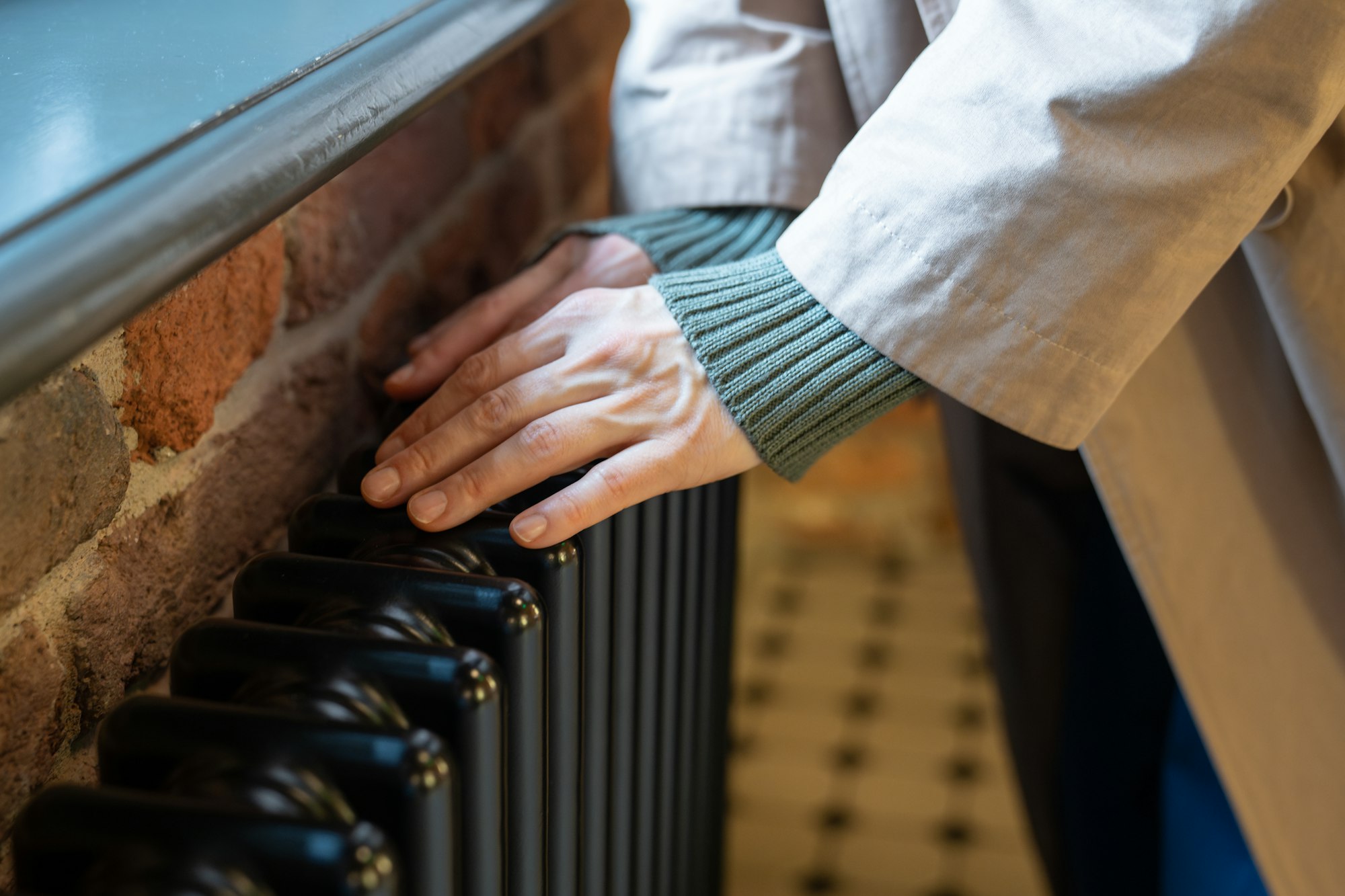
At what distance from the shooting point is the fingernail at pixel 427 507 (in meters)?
0.53

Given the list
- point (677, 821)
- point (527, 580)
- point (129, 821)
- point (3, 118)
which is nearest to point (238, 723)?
point (129, 821)

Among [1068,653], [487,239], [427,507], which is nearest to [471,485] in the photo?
[427,507]

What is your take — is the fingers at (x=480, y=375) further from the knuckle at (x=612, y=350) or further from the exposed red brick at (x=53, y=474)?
the exposed red brick at (x=53, y=474)

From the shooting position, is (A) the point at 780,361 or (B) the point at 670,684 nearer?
(A) the point at 780,361

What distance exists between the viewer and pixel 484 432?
57 cm

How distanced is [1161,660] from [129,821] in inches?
32.7

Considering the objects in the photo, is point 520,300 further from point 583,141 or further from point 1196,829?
point 1196,829

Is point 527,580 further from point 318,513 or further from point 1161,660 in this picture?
point 1161,660

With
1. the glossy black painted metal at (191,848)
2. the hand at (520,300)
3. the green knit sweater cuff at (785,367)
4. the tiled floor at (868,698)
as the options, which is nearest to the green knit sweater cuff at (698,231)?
the hand at (520,300)

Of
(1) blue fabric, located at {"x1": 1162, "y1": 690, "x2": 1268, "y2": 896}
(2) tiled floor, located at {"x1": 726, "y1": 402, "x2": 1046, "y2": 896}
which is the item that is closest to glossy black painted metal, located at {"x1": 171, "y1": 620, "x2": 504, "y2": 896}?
(1) blue fabric, located at {"x1": 1162, "y1": 690, "x2": 1268, "y2": 896}

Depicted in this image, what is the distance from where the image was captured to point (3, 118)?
17.4 inches

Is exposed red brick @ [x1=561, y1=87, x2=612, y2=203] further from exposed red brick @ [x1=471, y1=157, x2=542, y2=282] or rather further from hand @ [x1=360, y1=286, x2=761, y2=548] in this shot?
hand @ [x1=360, y1=286, x2=761, y2=548]

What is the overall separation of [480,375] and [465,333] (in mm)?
77

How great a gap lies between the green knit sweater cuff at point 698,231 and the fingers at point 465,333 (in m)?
0.05
